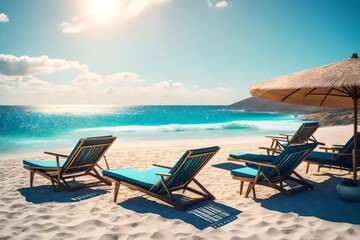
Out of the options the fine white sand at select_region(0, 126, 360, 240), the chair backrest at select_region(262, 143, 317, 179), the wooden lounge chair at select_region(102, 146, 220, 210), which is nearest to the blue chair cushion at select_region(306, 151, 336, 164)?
the fine white sand at select_region(0, 126, 360, 240)

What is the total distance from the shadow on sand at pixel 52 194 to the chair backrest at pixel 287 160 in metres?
2.64

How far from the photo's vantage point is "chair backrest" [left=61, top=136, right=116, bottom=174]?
16.3ft

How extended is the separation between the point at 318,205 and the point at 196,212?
1.71 m

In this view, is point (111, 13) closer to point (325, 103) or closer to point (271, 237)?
point (325, 103)

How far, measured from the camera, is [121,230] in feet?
11.4

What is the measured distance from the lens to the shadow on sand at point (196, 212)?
3.77 metres

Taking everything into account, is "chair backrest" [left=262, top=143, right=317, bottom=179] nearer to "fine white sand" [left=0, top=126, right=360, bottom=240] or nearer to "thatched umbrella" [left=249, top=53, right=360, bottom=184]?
"fine white sand" [left=0, top=126, right=360, bottom=240]

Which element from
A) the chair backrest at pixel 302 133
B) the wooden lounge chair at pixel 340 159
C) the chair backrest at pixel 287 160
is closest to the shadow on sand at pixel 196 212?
the chair backrest at pixel 287 160

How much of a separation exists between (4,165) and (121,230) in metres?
5.33

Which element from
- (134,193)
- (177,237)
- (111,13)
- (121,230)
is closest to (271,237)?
(177,237)

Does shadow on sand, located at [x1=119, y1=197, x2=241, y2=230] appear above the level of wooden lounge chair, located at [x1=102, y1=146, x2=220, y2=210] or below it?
below

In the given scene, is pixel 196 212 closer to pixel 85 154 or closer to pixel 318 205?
pixel 318 205

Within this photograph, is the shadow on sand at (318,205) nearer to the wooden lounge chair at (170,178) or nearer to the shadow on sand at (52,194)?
the wooden lounge chair at (170,178)

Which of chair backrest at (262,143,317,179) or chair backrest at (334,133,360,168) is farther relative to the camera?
chair backrest at (334,133,360,168)
